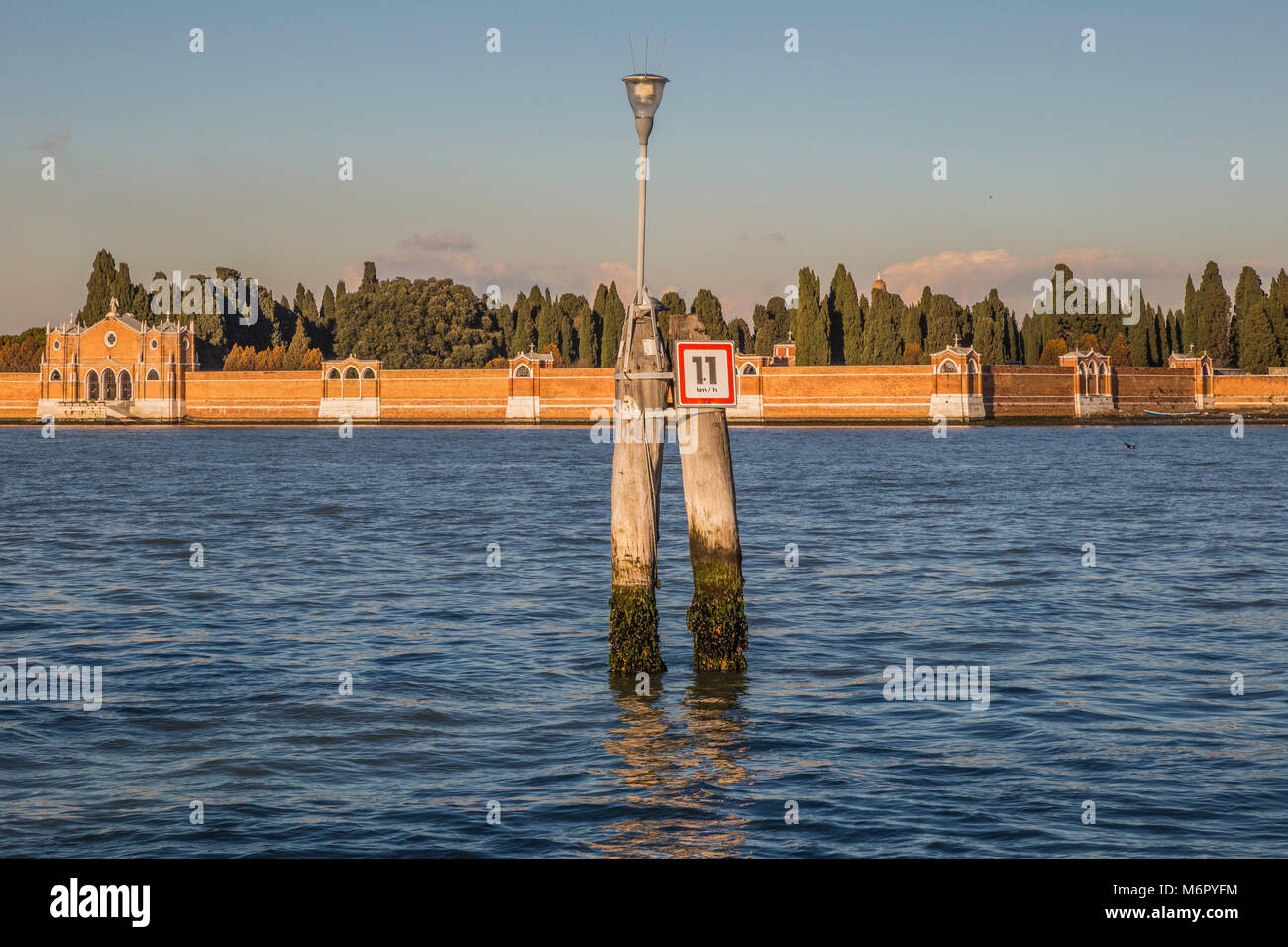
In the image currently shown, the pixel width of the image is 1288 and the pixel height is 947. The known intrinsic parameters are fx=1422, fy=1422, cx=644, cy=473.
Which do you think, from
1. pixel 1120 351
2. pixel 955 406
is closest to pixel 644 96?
pixel 955 406

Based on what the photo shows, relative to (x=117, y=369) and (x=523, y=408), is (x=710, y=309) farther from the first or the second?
(x=117, y=369)

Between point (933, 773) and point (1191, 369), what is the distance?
8241 cm

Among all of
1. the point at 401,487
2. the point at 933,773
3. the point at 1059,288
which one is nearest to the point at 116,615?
the point at 933,773

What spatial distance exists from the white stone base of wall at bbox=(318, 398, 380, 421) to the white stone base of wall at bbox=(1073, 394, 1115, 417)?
43.7 metres

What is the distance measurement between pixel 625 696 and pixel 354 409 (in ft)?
277

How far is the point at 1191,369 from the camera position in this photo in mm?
84250

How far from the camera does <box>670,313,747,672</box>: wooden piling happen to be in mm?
10148

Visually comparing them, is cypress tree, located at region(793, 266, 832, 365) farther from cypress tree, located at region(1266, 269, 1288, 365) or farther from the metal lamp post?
the metal lamp post

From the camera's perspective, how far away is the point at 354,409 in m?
92.4

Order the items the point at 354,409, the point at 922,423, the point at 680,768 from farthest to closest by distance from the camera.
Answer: the point at 354,409 → the point at 922,423 → the point at 680,768

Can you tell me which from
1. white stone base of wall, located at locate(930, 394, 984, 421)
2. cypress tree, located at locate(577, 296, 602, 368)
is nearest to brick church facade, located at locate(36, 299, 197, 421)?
cypress tree, located at locate(577, 296, 602, 368)

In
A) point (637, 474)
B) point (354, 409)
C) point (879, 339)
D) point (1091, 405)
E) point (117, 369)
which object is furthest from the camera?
point (117, 369)
